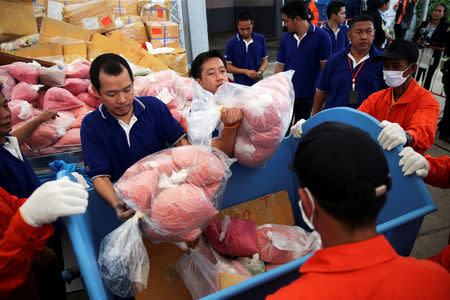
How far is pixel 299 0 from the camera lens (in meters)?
3.64

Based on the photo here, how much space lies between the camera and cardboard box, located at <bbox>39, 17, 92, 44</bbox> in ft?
13.7

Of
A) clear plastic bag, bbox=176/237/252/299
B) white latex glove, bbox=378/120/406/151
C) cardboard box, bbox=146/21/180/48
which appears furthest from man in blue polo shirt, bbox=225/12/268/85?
clear plastic bag, bbox=176/237/252/299

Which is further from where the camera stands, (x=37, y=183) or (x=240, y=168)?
(x=240, y=168)

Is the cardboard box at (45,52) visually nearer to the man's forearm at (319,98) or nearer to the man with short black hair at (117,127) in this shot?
the man with short black hair at (117,127)

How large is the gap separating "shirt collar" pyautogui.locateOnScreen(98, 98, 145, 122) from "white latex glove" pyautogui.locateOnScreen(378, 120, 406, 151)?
1.40 metres

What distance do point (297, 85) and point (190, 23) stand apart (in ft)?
12.4

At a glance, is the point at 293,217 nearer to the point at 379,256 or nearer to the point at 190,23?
the point at 379,256

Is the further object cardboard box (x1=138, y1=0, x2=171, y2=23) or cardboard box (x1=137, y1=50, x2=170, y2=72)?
cardboard box (x1=138, y1=0, x2=171, y2=23)

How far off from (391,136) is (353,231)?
3.48ft

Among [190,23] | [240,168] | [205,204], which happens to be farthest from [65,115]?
[190,23]

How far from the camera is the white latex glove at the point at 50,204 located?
116 centimetres

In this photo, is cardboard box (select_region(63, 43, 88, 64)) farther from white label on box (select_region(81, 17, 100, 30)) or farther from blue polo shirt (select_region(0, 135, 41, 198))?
blue polo shirt (select_region(0, 135, 41, 198))

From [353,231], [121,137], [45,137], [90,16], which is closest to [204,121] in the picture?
[121,137]

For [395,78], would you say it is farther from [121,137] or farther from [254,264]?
[121,137]
